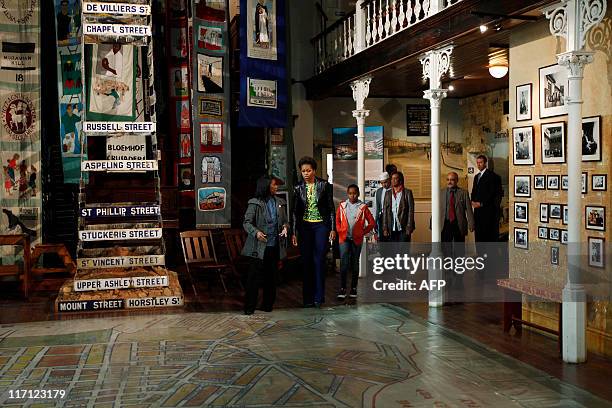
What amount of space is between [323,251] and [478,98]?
7.38 metres

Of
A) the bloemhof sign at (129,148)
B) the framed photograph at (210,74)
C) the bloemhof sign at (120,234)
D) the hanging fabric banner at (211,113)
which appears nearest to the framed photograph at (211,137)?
the hanging fabric banner at (211,113)

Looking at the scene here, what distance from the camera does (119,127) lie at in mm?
9352

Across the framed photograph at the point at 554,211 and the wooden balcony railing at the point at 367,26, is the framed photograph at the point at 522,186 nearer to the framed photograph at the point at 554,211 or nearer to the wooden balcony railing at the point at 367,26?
the framed photograph at the point at 554,211

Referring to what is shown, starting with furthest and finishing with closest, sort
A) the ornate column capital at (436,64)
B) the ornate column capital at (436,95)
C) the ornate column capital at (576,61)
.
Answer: the ornate column capital at (436,95)
the ornate column capital at (436,64)
the ornate column capital at (576,61)

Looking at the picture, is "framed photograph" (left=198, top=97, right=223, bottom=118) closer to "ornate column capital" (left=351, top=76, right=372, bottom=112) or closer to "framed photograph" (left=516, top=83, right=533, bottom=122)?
"ornate column capital" (left=351, top=76, right=372, bottom=112)

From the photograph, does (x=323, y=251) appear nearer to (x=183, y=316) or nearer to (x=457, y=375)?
(x=183, y=316)

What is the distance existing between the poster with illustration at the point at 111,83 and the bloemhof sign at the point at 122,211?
1339 mm

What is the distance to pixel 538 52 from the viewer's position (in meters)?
7.32

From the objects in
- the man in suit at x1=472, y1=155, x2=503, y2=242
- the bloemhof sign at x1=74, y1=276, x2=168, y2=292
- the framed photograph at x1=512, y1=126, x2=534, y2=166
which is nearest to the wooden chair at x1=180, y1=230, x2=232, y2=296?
the bloemhof sign at x1=74, y1=276, x2=168, y2=292

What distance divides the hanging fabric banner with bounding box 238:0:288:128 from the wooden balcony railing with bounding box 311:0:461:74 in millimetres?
1091

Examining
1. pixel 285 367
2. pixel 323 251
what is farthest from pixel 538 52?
pixel 285 367

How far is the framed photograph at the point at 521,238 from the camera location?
749cm

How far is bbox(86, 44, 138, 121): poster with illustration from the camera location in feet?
32.2

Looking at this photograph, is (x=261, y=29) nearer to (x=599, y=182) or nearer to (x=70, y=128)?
(x=70, y=128)
